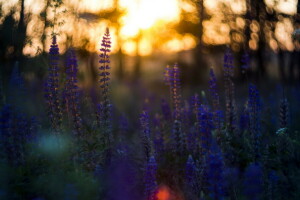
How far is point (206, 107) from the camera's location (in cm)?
425

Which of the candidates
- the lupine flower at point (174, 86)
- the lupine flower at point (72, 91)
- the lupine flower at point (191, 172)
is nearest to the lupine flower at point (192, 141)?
the lupine flower at point (174, 86)

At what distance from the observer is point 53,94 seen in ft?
16.5

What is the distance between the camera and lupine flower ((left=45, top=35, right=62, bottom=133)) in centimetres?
495

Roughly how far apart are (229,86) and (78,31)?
26.8ft

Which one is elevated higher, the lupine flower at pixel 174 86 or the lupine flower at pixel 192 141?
the lupine flower at pixel 174 86

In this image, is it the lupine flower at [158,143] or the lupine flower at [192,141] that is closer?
the lupine flower at [192,141]

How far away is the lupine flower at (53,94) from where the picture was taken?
16.2 feet

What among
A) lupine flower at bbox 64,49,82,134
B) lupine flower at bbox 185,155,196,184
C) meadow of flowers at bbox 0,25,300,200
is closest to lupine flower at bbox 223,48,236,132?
meadow of flowers at bbox 0,25,300,200

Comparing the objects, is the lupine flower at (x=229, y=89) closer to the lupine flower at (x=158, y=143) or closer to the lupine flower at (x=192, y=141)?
the lupine flower at (x=192, y=141)

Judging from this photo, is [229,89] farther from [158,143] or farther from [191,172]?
[191,172]

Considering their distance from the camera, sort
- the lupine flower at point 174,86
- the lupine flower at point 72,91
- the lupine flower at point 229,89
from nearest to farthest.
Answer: the lupine flower at point 72,91 < the lupine flower at point 174,86 < the lupine flower at point 229,89

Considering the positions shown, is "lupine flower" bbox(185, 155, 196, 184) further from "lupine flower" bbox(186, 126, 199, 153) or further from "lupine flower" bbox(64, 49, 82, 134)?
"lupine flower" bbox(64, 49, 82, 134)

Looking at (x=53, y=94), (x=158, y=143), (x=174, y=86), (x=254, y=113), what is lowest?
(x=158, y=143)

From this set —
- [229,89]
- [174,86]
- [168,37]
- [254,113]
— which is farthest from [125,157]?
[168,37]
